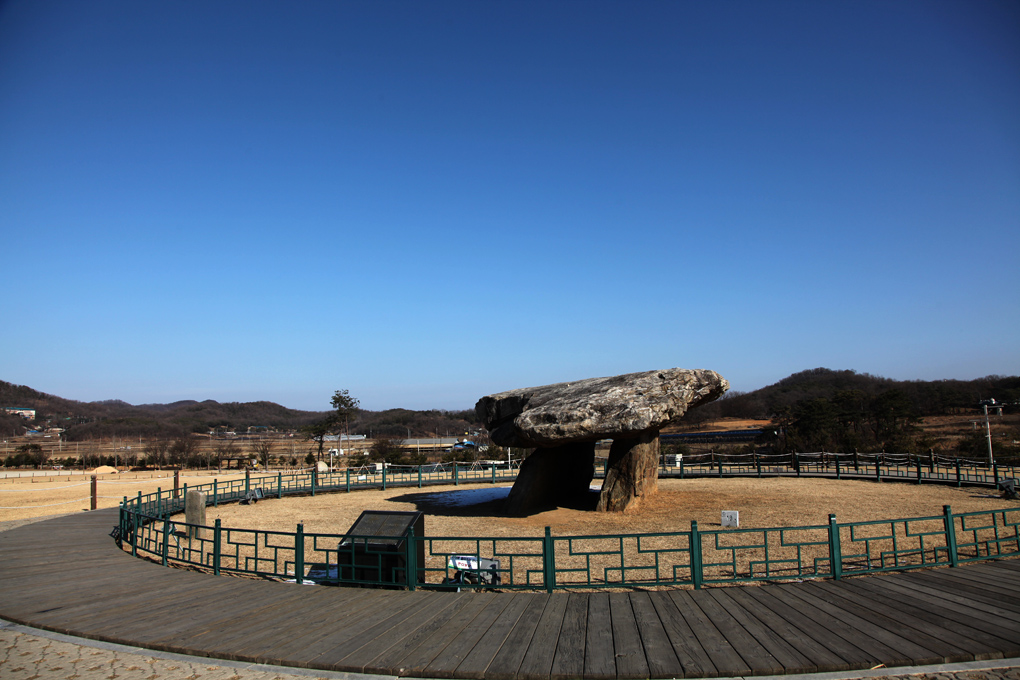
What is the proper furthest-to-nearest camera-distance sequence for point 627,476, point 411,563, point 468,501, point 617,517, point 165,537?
point 468,501
point 627,476
point 617,517
point 165,537
point 411,563

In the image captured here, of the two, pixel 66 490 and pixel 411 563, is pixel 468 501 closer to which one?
pixel 411 563

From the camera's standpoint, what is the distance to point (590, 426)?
14672mm

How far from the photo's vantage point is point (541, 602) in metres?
7.52

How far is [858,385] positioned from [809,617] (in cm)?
9056

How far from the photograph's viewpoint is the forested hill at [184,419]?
260 feet

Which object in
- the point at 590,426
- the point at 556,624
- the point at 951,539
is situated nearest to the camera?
the point at 556,624

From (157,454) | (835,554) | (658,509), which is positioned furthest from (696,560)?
(157,454)

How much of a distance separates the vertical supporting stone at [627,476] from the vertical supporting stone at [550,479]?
1.28 metres

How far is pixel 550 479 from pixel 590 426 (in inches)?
145

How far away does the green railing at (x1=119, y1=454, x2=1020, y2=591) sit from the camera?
813cm

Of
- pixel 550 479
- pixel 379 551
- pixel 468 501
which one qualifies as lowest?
pixel 468 501

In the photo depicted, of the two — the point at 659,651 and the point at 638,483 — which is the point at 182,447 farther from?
the point at 659,651

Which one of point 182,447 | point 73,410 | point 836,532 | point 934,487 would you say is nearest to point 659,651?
point 836,532

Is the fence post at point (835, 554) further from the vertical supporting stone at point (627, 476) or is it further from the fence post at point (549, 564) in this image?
the vertical supporting stone at point (627, 476)
